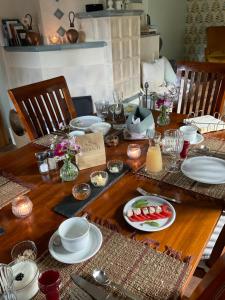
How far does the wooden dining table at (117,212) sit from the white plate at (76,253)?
3cm

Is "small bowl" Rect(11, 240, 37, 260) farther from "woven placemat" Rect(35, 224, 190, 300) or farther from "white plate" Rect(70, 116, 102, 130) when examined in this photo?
"white plate" Rect(70, 116, 102, 130)

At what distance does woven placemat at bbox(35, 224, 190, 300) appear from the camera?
1.98 feet

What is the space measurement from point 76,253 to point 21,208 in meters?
0.26

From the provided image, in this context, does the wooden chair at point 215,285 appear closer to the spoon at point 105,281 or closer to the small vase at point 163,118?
the spoon at point 105,281

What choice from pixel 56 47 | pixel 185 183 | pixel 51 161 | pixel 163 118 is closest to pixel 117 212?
pixel 185 183

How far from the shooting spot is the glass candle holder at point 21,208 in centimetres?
85

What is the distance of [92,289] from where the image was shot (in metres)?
0.60

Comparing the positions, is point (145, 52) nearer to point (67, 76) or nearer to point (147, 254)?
point (67, 76)

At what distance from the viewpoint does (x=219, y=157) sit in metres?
1.13

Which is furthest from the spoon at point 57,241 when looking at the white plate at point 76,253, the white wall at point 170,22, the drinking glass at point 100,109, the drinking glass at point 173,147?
Answer: the white wall at point 170,22

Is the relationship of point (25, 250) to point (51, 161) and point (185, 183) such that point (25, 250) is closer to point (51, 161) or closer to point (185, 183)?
point (51, 161)

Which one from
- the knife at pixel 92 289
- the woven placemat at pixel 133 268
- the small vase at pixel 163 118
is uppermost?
the small vase at pixel 163 118

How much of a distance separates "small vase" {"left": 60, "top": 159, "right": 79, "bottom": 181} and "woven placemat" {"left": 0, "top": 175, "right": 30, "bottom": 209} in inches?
5.5

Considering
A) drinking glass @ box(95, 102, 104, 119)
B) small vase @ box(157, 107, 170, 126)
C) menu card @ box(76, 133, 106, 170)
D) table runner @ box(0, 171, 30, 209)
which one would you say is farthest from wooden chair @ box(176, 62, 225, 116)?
table runner @ box(0, 171, 30, 209)
